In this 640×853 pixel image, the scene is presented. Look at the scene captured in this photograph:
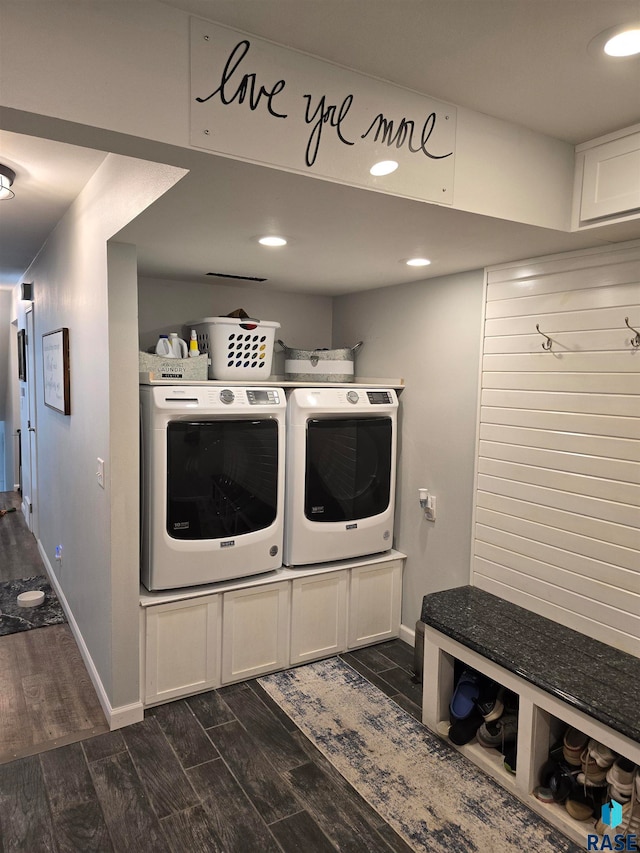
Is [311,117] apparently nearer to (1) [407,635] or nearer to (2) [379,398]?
(2) [379,398]

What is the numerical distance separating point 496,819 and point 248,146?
229 cm

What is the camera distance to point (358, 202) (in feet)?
5.47

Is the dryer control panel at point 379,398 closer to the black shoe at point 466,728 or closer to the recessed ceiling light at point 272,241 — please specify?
the recessed ceiling light at point 272,241

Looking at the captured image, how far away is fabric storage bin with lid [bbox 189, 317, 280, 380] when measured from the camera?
2920 millimetres

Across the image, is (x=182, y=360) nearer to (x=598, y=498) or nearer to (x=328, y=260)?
(x=328, y=260)

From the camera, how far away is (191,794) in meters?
2.14

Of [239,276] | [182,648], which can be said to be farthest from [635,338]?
[182,648]

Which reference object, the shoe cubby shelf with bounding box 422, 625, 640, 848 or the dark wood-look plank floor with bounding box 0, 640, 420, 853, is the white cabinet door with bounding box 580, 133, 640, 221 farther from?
the dark wood-look plank floor with bounding box 0, 640, 420, 853

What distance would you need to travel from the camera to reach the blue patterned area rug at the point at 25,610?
3508mm

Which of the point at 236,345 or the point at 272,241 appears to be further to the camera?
the point at 236,345

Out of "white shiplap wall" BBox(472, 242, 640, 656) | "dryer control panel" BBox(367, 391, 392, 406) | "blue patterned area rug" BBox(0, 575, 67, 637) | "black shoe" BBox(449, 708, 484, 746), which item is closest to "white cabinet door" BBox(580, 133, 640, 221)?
"white shiplap wall" BBox(472, 242, 640, 656)

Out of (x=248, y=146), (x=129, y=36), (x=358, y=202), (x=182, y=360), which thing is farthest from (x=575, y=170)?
(x=182, y=360)

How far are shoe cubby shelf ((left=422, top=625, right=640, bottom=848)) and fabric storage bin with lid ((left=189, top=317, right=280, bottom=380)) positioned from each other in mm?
1531

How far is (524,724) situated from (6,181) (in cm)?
300
